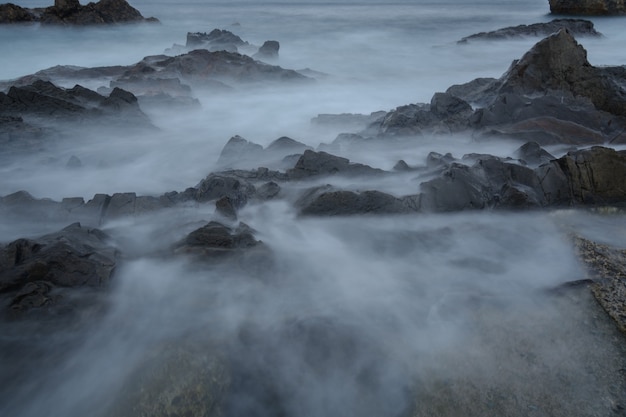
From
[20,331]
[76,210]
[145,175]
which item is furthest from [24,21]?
[20,331]

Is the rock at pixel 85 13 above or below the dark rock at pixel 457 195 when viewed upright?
above

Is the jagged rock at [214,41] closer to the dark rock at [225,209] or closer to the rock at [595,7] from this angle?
the dark rock at [225,209]

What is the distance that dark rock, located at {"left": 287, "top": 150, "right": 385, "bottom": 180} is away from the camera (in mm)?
6375

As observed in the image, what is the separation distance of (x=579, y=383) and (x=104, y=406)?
10.5 feet

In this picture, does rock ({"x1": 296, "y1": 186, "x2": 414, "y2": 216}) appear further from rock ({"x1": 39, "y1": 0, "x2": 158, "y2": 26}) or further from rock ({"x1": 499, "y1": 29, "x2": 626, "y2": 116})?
rock ({"x1": 39, "y1": 0, "x2": 158, "y2": 26})

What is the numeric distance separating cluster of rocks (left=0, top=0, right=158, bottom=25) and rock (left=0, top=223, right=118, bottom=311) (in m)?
28.0

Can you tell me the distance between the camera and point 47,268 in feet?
12.9

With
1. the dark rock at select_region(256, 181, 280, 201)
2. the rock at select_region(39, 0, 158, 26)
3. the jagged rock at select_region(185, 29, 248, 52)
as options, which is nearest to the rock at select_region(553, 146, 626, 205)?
the dark rock at select_region(256, 181, 280, 201)

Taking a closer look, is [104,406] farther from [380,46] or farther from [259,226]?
[380,46]

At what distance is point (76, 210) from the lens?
5426mm

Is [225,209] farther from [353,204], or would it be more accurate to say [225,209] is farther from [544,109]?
[544,109]

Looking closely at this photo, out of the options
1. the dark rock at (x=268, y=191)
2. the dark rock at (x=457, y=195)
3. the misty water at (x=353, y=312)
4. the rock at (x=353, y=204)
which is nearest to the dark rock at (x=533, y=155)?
the misty water at (x=353, y=312)

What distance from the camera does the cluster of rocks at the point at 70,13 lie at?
26953 millimetres

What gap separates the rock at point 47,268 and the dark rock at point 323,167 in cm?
292
